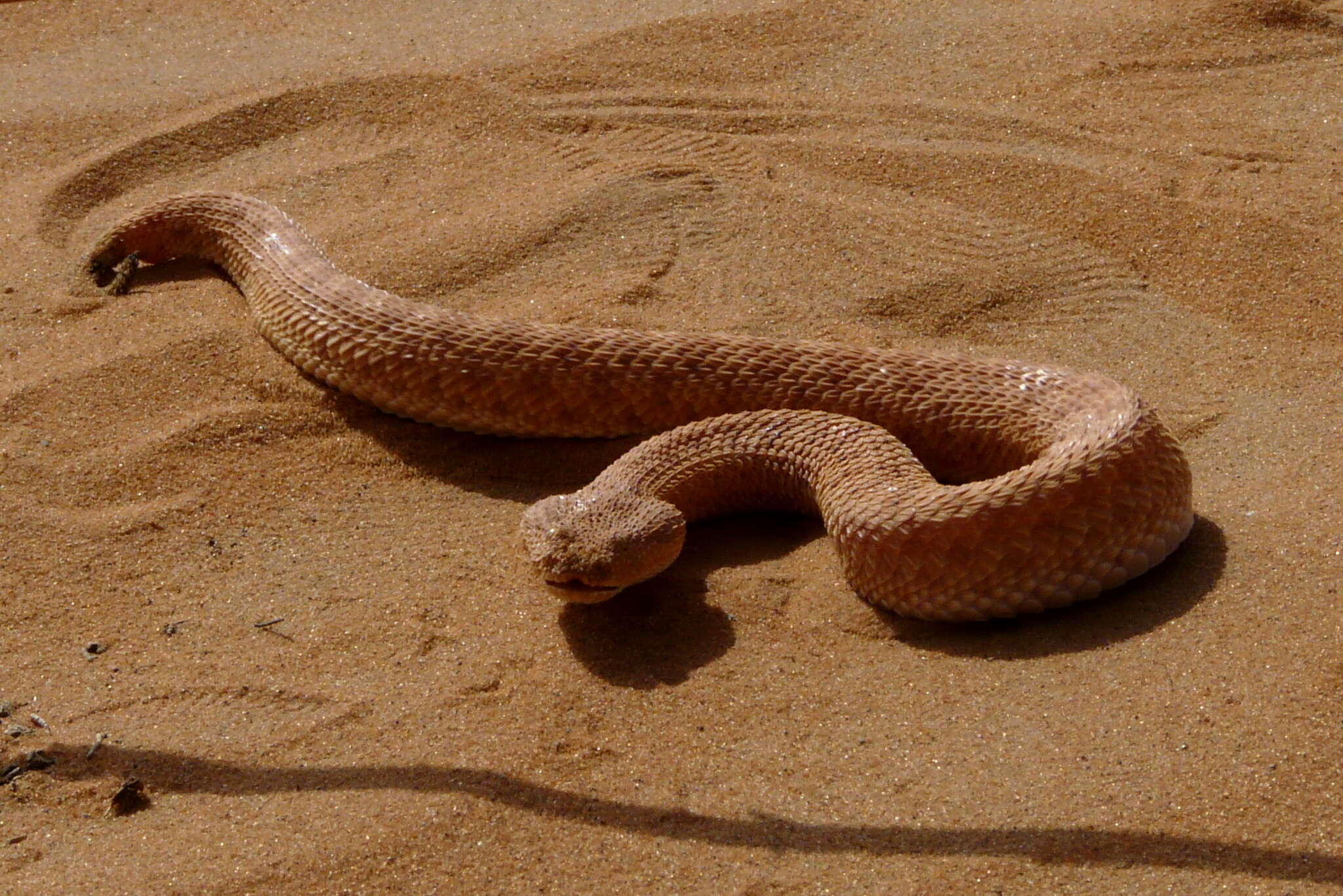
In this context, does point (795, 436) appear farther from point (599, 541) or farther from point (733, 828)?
point (733, 828)

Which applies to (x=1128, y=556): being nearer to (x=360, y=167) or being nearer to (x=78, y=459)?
(x=78, y=459)

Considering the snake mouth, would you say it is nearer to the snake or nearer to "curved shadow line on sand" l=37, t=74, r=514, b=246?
the snake

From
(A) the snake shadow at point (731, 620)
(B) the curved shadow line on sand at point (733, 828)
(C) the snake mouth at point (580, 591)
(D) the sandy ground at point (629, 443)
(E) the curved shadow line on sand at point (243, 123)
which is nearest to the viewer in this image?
(B) the curved shadow line on sand at point (733, 828)

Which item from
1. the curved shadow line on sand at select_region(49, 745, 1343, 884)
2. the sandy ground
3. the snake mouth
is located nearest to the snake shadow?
the sandy ground

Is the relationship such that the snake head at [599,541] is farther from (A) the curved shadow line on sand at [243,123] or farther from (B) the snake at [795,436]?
(A) the curved shadow line on sand at [243,123]

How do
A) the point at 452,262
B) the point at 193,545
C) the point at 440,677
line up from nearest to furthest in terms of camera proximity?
the point at 440,677, the point at 193,545, the point at 452,262

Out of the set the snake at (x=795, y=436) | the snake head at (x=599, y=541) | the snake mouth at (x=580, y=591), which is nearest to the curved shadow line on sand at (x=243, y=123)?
the snake at (x=795, y=436)

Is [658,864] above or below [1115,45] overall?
below

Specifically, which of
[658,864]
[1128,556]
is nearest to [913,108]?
[1128,556]
